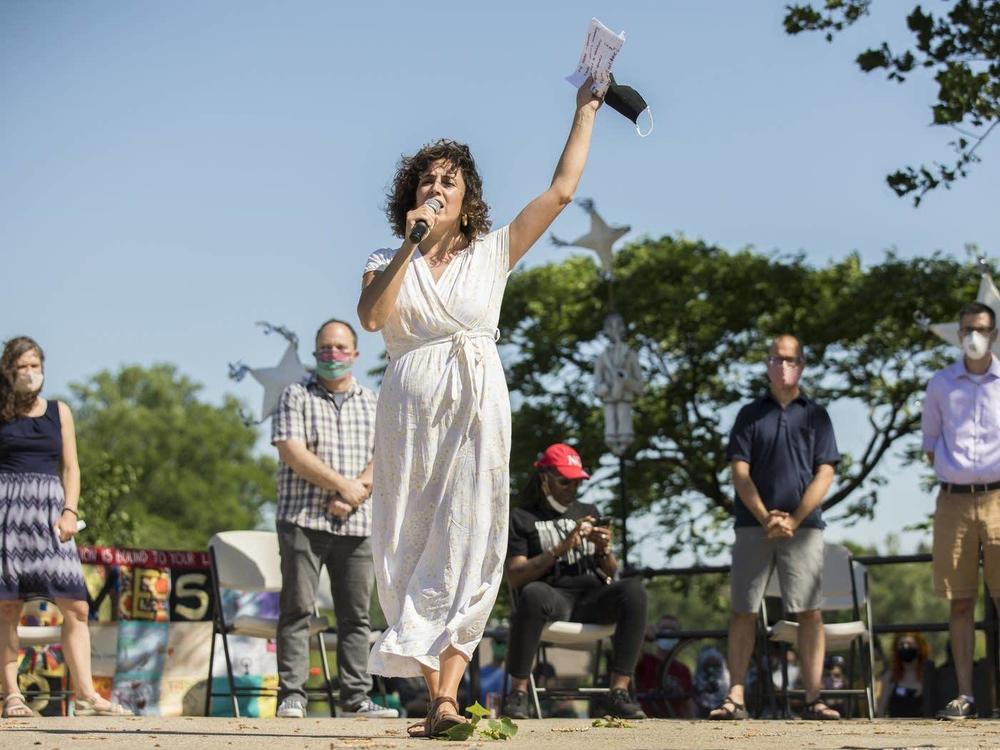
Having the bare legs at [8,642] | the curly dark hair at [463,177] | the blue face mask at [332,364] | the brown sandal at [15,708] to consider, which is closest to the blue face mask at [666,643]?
the blue face mask at [332,364]

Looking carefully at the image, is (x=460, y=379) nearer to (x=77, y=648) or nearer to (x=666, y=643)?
(x=77, y=648)

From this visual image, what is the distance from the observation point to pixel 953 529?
8148 mm

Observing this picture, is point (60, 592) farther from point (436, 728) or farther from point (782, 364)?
point (782, 364)

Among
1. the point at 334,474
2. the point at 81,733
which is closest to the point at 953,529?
the point at 334,474

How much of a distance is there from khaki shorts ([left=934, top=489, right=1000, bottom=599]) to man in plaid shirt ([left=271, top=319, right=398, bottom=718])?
3.14 metres

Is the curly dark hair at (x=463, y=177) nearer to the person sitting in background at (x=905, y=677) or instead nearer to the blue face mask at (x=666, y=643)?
the blue face mask at (x=666, y=643)

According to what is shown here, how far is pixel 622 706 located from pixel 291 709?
1748mm

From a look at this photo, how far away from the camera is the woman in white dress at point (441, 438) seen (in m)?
5.28

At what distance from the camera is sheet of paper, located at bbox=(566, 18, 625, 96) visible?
5562mm

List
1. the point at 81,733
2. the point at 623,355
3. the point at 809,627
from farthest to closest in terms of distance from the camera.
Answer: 1. the point at 623,355
2. the point at 809,627
3. the point at 81,733

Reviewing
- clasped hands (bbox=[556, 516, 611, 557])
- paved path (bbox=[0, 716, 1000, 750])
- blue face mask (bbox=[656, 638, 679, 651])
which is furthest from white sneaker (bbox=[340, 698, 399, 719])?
blue face mask (bbox=[656, 638, 679, 651])

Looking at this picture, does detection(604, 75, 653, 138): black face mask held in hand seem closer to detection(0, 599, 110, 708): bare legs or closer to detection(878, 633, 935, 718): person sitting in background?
detection(0, 599, 110, 708): bare legs

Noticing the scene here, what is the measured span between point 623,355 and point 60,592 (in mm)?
10289

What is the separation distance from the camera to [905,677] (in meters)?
12.5
